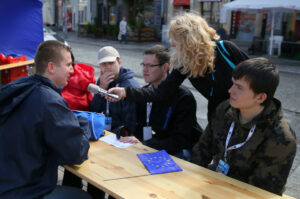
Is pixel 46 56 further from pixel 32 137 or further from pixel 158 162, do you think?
pixel 158 162

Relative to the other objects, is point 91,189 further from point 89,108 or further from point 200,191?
point 200,191

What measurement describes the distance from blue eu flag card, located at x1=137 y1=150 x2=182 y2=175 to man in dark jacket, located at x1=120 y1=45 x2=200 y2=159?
551mm

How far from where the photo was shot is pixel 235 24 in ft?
64.3

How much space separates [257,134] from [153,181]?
71 cm

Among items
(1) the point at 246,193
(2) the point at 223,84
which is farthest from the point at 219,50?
(1) the point at 246,193

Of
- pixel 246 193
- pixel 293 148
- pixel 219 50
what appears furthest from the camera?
pixel 219 50

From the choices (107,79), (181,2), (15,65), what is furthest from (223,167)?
(181,2)

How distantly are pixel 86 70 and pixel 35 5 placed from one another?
2.53m

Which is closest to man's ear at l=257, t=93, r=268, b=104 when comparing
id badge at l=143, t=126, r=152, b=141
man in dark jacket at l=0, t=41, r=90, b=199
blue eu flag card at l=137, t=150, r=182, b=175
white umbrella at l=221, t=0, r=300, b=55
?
blue eu flag card at l=137, t=150, r=182, b=175

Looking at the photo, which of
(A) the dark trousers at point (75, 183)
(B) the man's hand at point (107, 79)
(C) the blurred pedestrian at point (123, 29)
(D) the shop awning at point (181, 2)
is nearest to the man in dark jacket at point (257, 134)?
(A) the dark trousers at point (75, 183)

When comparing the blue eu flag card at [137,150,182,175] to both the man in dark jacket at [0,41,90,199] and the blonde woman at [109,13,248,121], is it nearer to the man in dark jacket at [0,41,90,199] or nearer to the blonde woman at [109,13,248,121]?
the man in dark jacket at [0,41,90,199]

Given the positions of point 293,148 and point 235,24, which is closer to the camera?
point 293,148

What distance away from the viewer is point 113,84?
11.1 feet

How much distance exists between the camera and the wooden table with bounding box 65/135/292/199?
5.69ft
